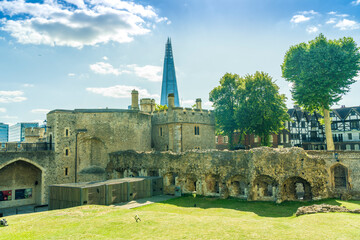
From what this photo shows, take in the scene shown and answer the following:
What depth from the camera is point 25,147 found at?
1346 inches

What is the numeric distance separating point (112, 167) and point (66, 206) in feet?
41.9

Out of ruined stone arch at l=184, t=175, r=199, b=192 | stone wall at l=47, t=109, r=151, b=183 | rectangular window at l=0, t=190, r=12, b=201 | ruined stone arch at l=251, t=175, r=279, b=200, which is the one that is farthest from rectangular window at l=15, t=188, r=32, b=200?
ruined stone arch at l=251, t=175, r=279, b=200

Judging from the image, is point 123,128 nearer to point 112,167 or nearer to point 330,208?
point 112,167

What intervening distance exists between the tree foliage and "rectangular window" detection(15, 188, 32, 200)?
28.0 m

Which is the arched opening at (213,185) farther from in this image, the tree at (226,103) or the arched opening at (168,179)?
the tree at (226,103)

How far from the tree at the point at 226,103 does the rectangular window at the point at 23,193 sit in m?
28.0

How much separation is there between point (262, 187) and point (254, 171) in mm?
2599

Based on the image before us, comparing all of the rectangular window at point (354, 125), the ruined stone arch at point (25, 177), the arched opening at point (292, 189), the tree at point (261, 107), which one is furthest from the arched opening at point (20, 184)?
the rectangular window at point (354, 125)

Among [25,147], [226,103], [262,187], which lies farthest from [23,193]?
[226,103]

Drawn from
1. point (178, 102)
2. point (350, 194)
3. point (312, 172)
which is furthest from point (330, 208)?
point (178, 102)

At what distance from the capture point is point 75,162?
1417 inches

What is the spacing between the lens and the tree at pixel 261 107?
39719mm

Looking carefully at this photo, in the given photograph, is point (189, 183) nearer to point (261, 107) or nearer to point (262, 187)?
point (262, 187)

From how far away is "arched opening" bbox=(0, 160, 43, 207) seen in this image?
3431 cm
